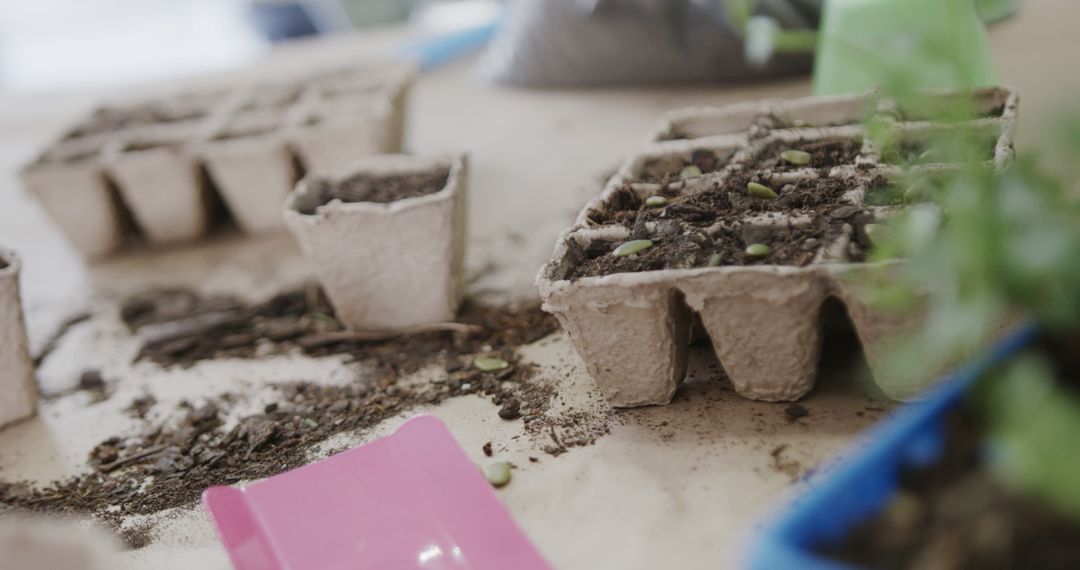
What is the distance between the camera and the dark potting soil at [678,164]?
66.4 inches

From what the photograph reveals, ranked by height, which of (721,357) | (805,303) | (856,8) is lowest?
(721,357)

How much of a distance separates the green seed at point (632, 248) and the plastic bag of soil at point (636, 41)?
1.46 meters

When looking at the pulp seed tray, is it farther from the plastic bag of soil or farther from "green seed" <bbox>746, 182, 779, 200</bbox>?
"green seed" <bbox>746, 182, 779, 200</bbox>

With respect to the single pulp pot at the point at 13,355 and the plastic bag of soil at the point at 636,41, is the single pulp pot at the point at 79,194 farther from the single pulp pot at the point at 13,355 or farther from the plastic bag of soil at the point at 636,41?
the plastic bag of soil at the point at 636,41

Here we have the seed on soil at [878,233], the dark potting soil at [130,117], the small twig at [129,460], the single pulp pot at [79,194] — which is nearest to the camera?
the seed on soil at [878,233]

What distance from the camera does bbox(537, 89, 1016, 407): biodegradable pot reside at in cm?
126

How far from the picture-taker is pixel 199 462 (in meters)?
1.58

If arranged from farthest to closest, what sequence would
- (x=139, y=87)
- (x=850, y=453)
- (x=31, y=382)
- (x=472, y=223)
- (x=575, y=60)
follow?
(x=139, y=87) < (x=575, y=60) < (x=472, y=223) < (x=31, y=382) < (x=850, y=453)

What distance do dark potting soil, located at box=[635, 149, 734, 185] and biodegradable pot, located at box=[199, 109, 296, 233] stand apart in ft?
3.58

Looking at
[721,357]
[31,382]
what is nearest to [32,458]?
[31,382]

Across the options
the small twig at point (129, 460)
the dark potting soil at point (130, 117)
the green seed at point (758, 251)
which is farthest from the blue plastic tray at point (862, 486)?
the dark potting soil at point (130, 117)

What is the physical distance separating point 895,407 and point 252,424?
41.3 inches

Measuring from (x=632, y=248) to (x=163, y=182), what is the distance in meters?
1.58

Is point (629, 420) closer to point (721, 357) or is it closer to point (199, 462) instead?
point (721, 357)
